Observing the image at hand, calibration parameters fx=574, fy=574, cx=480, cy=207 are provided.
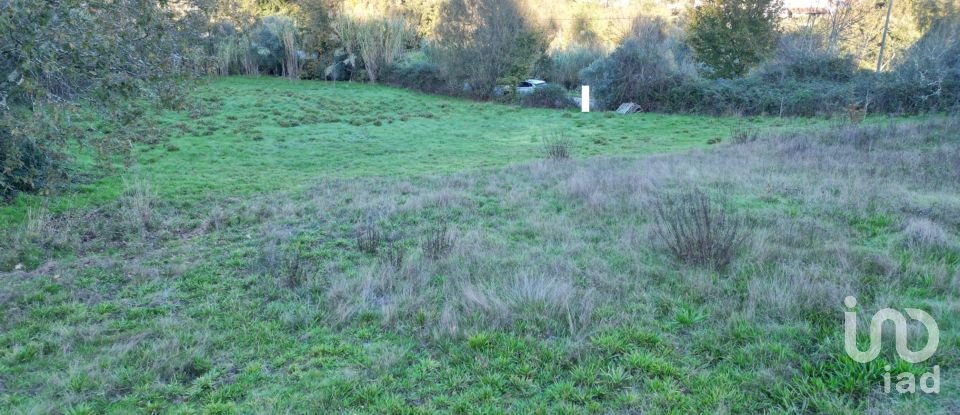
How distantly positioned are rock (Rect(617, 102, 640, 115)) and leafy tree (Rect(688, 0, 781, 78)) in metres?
5.04

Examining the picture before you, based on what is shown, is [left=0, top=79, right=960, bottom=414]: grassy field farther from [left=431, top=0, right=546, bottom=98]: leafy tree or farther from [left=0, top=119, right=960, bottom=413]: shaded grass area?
[left=431, top=0, right=546, bottom=98]: leafy tree

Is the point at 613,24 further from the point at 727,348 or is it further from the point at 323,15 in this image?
the point at 727,348

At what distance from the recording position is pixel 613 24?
41.2m

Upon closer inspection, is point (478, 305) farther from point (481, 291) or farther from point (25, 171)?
point (25, 171)

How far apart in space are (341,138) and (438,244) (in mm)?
12243

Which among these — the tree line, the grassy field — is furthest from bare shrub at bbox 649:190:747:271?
the tree line

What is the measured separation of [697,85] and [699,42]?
14.8ft

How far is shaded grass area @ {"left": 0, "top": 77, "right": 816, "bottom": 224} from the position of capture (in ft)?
37.5

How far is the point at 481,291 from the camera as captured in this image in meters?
4.93

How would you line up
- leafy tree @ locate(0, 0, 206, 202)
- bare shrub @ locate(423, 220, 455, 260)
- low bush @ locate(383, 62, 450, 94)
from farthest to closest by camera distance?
1. low bush @ locate(383, 62, 450, 94)
2. bare shrub @ locate(423, 220, 455, 260)
3. leafy tree @ locate(0, 0, 206, 202)

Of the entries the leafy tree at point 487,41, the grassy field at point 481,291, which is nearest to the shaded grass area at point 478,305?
the grassy field at point 481,291

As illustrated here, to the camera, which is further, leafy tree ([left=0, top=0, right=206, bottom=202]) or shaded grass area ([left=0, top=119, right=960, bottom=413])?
leafy tree ([left=0, top=0, right=206, bottom=202])

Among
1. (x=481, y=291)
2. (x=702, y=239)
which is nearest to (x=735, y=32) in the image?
(x=702, y=239)

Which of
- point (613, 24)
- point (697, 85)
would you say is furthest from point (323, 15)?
point (697, 85)
